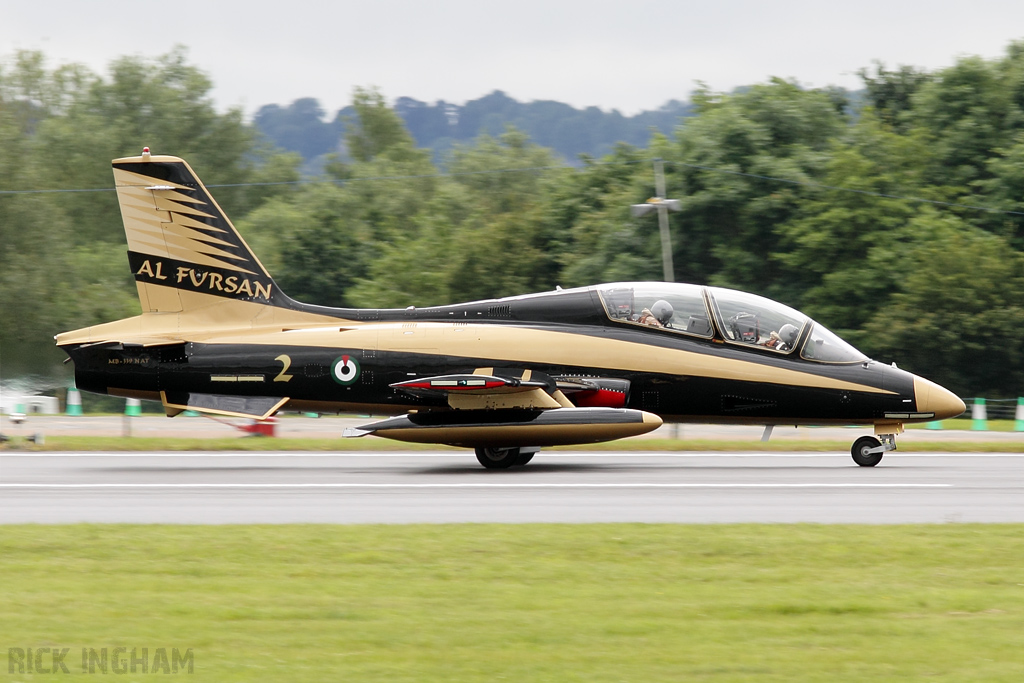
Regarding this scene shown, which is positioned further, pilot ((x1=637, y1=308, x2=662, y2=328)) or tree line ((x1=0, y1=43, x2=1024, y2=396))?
tree line ((x1=0, y1=43, x2=1024, y2=396))

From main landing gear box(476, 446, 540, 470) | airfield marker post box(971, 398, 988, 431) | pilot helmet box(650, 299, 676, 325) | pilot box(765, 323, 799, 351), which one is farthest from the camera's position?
airfield marker post box(971, 398, 988, 431)

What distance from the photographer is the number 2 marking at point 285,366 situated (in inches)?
661

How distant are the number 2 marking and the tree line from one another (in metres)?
18.9

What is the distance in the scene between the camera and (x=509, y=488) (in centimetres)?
1437

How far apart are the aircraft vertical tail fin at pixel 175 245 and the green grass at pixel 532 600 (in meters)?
7.09

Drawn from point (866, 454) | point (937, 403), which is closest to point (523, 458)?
point (866, 454)

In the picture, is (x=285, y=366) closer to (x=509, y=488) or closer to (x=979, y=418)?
(x=509, y=488)

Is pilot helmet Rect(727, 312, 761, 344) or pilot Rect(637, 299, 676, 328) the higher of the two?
pilot Rect(637, 299, 676, 328)

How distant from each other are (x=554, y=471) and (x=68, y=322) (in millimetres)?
38141

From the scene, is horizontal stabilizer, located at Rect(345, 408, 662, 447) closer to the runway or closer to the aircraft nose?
the runway

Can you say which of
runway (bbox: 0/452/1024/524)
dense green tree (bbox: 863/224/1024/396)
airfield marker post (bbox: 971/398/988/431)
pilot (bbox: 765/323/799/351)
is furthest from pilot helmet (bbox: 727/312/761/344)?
dense green tree (bbox: 863/224/1024/396)

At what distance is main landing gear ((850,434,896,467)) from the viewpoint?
1647 centimetres

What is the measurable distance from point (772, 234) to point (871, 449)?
30.2 m

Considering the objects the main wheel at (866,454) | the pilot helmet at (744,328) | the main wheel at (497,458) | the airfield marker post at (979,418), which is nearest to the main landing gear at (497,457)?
the main wheel at (497,458)
